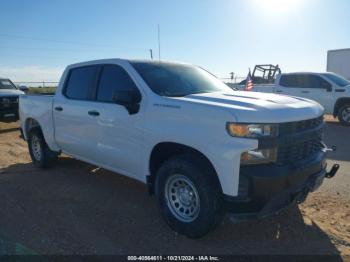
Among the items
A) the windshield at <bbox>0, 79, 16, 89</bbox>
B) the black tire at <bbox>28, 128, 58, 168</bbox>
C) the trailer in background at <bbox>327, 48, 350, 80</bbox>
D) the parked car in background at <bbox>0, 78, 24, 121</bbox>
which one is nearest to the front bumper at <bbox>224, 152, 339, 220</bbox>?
the black tire at <bbox>28, 128, 58, 168</bbox>

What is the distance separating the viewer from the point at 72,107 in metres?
5.44

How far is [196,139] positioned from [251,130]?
1.78 feet

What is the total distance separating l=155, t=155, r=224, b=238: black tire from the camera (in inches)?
140

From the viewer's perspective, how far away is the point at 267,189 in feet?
10.8

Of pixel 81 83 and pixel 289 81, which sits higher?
pixel 81 83

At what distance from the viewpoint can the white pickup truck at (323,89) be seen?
12391mm

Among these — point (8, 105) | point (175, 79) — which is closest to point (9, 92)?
point (8, 105)

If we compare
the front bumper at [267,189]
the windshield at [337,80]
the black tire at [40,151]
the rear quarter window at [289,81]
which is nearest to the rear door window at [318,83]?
the windshield at [337,80]

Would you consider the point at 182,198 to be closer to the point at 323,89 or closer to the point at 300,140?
the point at 300,140

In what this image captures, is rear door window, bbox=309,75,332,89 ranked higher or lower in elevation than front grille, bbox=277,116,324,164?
higher

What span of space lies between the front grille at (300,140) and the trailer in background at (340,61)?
76.6 ft

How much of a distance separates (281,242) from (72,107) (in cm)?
341

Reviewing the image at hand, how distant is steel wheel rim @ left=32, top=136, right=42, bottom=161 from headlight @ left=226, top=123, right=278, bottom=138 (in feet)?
14.5

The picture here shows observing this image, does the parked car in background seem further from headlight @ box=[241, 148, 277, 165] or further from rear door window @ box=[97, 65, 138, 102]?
headlight @ box=[241, 148, 277, 165]
